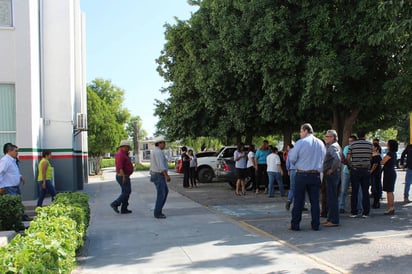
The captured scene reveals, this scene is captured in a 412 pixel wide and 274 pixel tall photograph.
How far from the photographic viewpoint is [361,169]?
8891 millimetres

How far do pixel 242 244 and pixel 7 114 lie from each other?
9326 mm

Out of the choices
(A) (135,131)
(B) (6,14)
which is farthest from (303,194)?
(A) (135,131)

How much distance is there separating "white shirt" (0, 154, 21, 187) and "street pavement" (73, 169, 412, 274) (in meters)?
1.93

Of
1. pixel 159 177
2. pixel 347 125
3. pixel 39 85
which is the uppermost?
pixel 39 85

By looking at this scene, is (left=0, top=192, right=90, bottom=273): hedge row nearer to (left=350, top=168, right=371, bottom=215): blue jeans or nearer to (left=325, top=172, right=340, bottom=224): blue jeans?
(left=325, top=172, right=340, bottom=224): blue jeans

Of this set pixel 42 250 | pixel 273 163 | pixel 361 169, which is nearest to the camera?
pixel 42 250

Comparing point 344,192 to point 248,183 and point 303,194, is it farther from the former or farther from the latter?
point 248,183

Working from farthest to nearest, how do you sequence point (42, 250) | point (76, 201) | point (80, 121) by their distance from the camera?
point (80, 121) < point (76, 201) < point (42, 250)

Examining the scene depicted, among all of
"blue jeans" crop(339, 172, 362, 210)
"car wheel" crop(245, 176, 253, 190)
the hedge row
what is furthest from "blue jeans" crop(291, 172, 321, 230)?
"car wheel" crop(245, 176, 253, 190)

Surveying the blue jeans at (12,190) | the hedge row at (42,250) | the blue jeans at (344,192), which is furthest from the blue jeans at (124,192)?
the hedge row at (42,250)

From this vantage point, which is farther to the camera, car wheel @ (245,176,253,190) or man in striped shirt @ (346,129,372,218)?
car wheel @ (245,176,253,190)

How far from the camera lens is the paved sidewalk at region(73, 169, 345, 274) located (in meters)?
5.59

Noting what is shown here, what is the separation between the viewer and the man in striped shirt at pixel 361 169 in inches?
349

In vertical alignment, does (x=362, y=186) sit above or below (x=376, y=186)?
above
